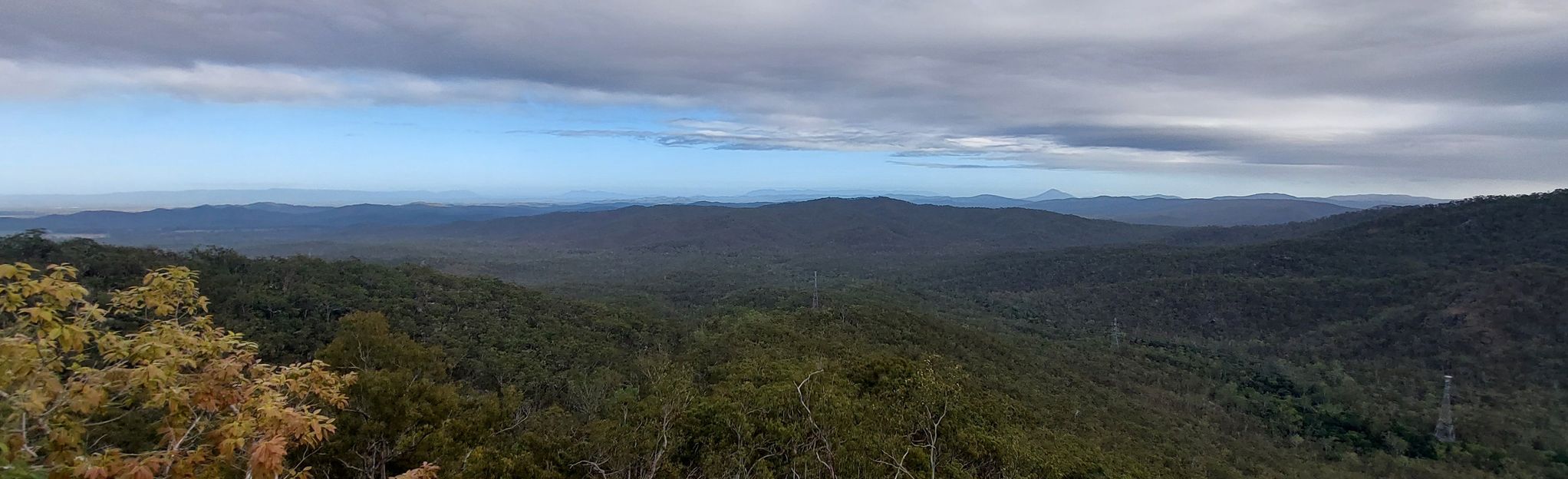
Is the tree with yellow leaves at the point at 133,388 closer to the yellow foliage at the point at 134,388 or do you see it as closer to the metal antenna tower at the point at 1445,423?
the yellow foliage at the point at 134,388

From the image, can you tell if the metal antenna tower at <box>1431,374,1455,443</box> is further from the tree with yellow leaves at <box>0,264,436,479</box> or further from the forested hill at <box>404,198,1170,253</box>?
the forested hill at <box>404,198,1170,253</box>

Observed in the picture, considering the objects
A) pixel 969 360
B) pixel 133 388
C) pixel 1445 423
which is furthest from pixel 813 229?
pixel 133 388

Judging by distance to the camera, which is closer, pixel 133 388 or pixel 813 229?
pixel 133 388

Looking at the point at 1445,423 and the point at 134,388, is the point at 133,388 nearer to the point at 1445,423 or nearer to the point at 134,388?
the point at 134,388

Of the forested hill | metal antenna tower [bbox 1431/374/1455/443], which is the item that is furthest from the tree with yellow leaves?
the forested hill

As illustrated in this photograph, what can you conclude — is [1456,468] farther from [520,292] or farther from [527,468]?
[520,292]

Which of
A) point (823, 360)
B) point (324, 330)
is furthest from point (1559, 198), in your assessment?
point (324, 330)
